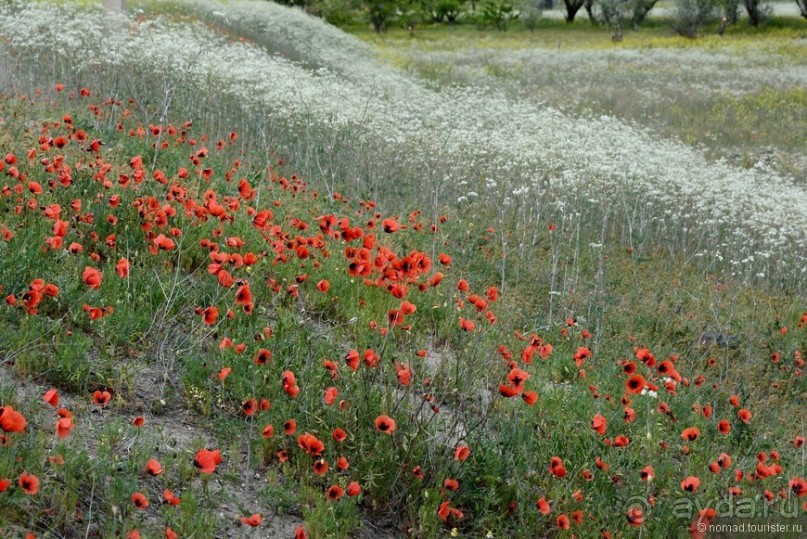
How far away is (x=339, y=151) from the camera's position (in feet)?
30.9

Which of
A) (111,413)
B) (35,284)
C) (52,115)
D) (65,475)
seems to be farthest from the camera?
(52,115)

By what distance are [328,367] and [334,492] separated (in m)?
0.52

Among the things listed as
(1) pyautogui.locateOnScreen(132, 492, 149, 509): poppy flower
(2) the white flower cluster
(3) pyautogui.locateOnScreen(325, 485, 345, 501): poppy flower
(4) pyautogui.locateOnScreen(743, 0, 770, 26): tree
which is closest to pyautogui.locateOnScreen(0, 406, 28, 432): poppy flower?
(1) pyautogui.locateOnScreen(132, 492, 149, 509): poppy flower

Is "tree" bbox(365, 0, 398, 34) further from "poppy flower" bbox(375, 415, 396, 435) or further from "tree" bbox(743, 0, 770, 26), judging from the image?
"poppy flower" bbox(375, 415, 396, 435)

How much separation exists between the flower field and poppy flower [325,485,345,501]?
0.04 feet

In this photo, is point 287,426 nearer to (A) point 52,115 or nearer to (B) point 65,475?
(B) point 65,475

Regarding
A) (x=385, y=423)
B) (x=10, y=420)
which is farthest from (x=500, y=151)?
(x=10, y=420)

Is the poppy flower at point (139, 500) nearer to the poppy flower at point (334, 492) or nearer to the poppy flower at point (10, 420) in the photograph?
the poppy flower at point (10, 420)

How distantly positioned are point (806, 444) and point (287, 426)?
138 inches

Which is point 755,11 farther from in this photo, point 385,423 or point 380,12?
point 385,423

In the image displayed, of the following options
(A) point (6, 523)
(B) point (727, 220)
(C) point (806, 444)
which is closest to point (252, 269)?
(A) point (6, 523)

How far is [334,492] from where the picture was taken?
291 cm

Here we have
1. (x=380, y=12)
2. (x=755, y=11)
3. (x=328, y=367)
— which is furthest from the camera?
(x=380, y=12)

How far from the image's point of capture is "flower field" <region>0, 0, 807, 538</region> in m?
3.09
